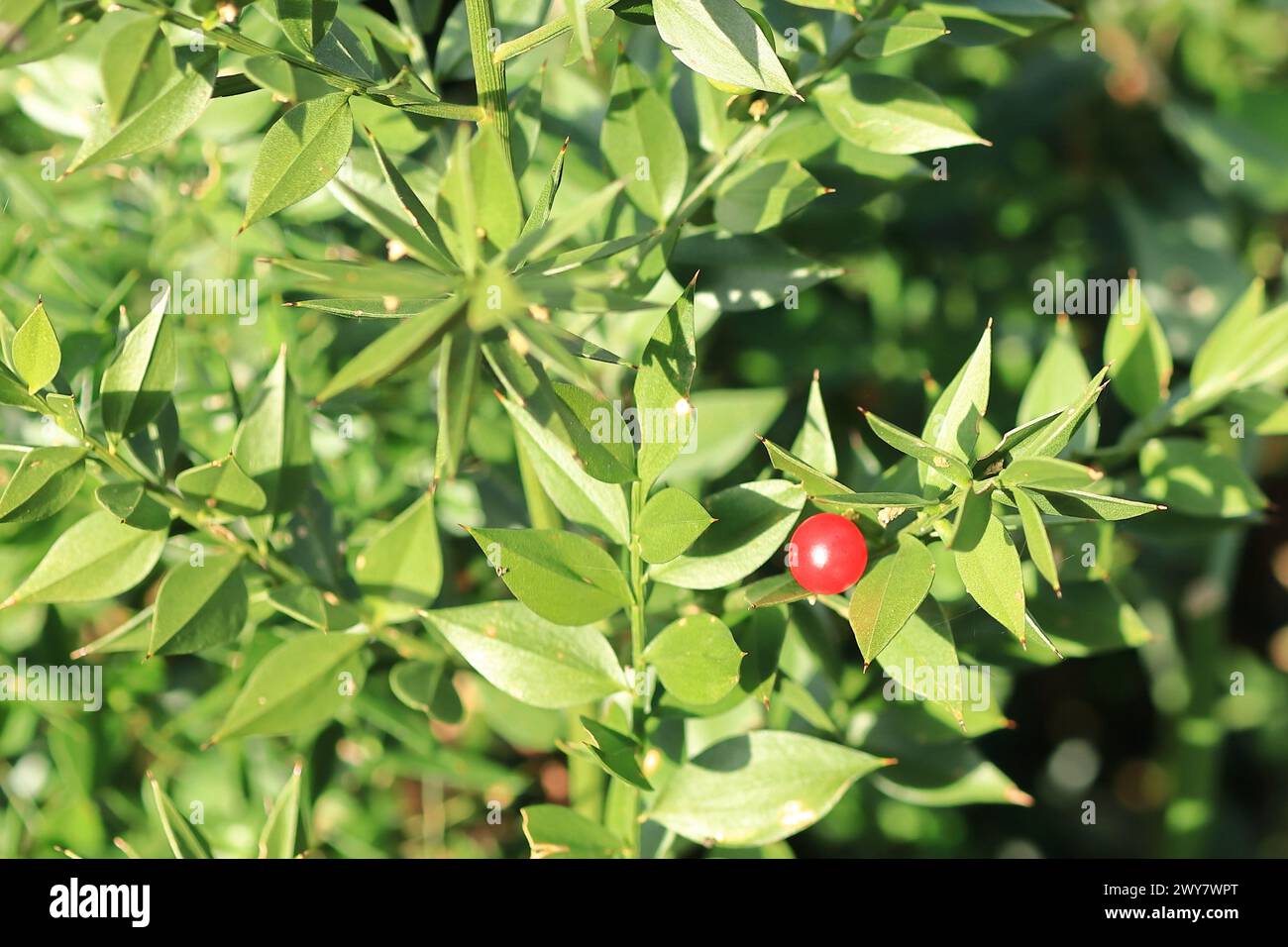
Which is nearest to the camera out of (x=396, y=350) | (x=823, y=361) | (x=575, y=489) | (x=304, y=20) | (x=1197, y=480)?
(x=396, y=350)

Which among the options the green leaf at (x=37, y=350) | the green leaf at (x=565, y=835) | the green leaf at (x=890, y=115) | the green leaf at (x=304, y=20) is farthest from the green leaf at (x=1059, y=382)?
the green leaf at (x=37, y=350)

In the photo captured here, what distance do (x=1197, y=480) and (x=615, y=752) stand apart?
0.48 m

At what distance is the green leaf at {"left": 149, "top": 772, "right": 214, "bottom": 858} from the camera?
2.37ft

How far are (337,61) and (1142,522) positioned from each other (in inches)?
24.3

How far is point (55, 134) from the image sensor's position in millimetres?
998

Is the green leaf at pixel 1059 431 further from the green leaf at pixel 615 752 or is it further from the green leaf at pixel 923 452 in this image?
the green leaf at pixel 615 752

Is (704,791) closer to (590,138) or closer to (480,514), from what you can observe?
(480,514)

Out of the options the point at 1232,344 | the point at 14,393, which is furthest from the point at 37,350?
the point at 1232,344

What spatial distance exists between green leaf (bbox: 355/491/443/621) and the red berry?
25 centimetres

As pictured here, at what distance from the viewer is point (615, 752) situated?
0.66 metres

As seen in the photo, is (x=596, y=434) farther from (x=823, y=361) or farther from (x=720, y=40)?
(x=823, y=361)

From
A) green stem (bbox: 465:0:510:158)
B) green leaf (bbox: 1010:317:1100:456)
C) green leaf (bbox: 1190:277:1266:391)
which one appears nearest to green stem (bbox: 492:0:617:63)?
green stem (bbox: 465:0:510:158)

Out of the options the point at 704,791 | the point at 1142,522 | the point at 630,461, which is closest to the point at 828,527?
the point at 630,461

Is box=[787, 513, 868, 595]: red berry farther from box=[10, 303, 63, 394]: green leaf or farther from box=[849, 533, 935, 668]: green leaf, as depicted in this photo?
box=[10, 303, 63, 394]: green leaf
